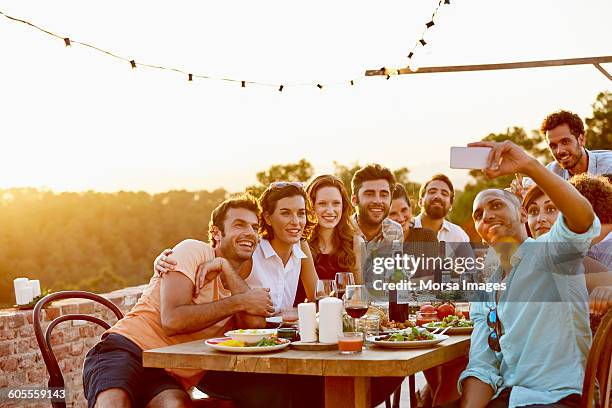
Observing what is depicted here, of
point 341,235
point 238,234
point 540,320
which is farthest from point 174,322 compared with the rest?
point 341,235

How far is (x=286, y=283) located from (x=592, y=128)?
18083mm

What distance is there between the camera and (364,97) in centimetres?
955

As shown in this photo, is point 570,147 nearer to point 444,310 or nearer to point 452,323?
point 444,310

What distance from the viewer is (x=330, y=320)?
3172 mm

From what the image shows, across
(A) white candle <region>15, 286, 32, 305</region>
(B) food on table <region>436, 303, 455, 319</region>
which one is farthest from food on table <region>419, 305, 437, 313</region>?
(A) white candle <region>15, 286, 32, 305</region>

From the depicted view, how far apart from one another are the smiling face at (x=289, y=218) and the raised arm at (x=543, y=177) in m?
1.80

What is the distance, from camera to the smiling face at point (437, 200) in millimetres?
6137

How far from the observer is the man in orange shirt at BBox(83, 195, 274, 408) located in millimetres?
3328

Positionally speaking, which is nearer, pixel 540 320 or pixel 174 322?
pixel 540 320

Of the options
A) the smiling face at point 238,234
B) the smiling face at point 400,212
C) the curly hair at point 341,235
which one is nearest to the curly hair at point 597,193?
the smiling face at point 238,234

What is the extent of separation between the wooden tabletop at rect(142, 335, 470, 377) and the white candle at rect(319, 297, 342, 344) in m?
0.12

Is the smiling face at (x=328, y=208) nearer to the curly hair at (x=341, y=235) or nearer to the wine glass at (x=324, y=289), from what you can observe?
the curly hair at (x=341, y=235)

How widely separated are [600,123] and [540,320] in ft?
62.5

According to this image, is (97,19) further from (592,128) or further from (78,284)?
(592,128)
